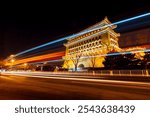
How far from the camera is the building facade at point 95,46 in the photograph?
50.7 meters

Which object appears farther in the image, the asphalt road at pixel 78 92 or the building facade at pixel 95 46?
the building facade at pixel 95 46

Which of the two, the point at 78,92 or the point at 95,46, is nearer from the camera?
the point at 78,92

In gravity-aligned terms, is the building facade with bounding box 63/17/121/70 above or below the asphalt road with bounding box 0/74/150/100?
above

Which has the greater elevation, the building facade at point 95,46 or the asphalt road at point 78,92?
the building facade at point 95,46

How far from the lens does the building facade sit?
50719mm

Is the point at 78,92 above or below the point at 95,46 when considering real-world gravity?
below

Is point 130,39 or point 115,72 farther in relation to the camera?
point 130,39

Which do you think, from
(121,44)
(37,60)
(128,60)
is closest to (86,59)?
(121,44)

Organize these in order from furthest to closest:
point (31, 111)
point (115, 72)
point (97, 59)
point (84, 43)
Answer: point (84, 43) < point (97, 59) < point (115, 72) < point (31, 111)

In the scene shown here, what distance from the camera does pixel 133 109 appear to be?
4.96 m

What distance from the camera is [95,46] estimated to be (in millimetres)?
56219

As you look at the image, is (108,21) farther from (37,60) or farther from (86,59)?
(37,60)

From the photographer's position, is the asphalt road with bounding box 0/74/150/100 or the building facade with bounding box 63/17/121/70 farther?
the building facade with bounding box 63/17/121/70

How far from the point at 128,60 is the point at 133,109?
963 inches
